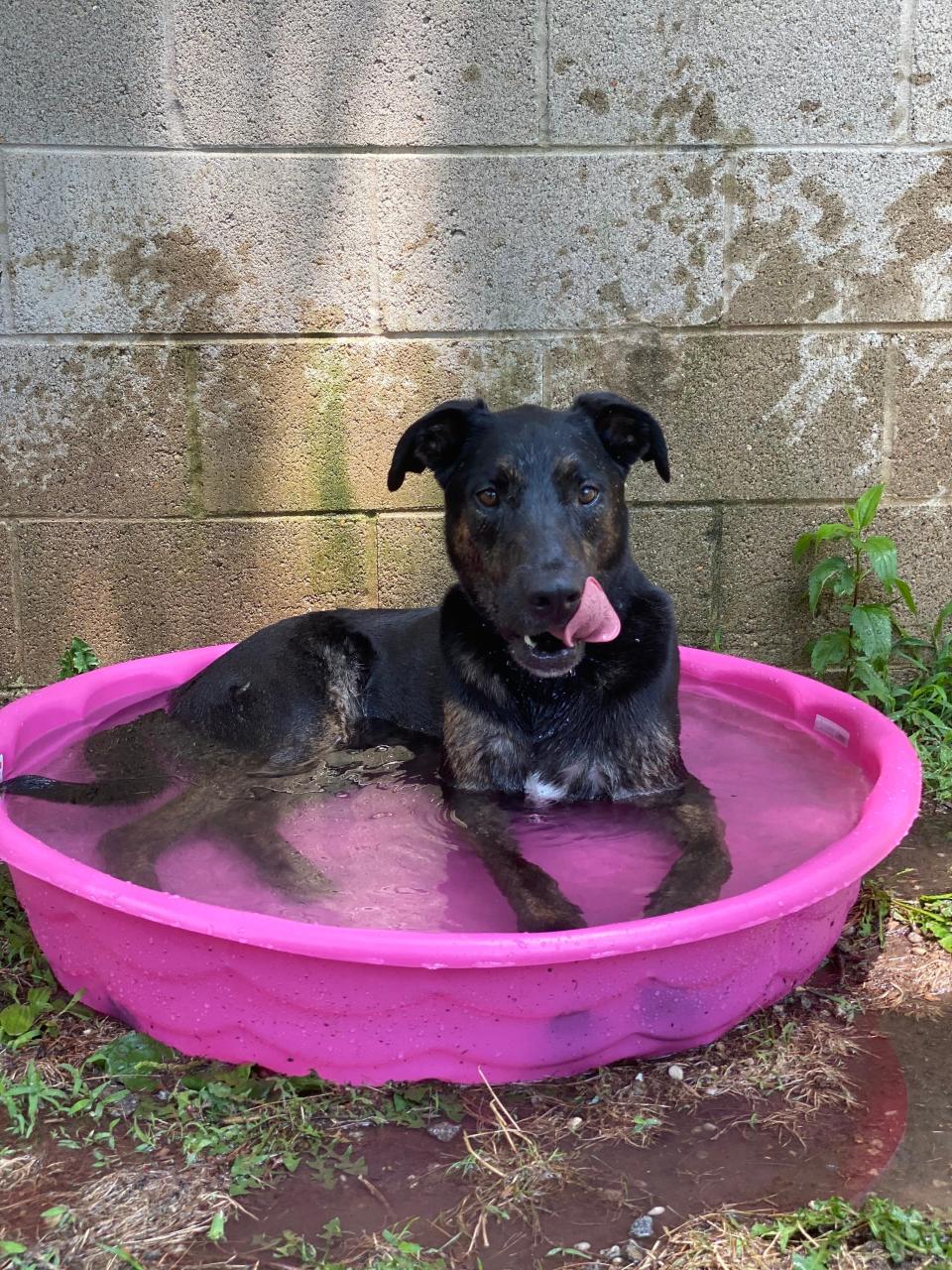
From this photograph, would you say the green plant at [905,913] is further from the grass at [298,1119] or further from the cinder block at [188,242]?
the cinder block at [188,242]

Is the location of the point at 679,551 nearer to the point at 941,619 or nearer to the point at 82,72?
the point at 941,619

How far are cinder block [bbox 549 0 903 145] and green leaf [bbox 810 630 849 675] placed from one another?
1855mm

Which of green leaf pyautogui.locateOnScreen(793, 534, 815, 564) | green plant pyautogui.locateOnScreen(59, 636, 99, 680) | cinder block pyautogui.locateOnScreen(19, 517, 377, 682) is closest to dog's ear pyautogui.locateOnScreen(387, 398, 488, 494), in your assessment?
cinder block pyautogui.locateOnScreen(19, 517, 377, 682)

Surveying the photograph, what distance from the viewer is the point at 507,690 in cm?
370

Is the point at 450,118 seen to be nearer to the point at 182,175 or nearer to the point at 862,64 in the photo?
the point at 182,175

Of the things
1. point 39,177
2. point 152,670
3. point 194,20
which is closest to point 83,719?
point 152,670

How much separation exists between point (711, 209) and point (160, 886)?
10.2 ft

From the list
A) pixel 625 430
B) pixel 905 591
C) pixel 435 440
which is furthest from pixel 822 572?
pixel 435 440

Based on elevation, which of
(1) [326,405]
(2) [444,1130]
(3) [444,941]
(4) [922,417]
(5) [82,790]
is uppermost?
(1) [326,405]

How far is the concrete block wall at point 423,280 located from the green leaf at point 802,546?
8 centimetres

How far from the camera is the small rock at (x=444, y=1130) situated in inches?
96.9

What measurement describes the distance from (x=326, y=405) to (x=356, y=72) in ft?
3.87

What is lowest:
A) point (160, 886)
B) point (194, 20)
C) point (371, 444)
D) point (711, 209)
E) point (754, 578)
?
point (160, 886)

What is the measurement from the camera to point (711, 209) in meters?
4.54
